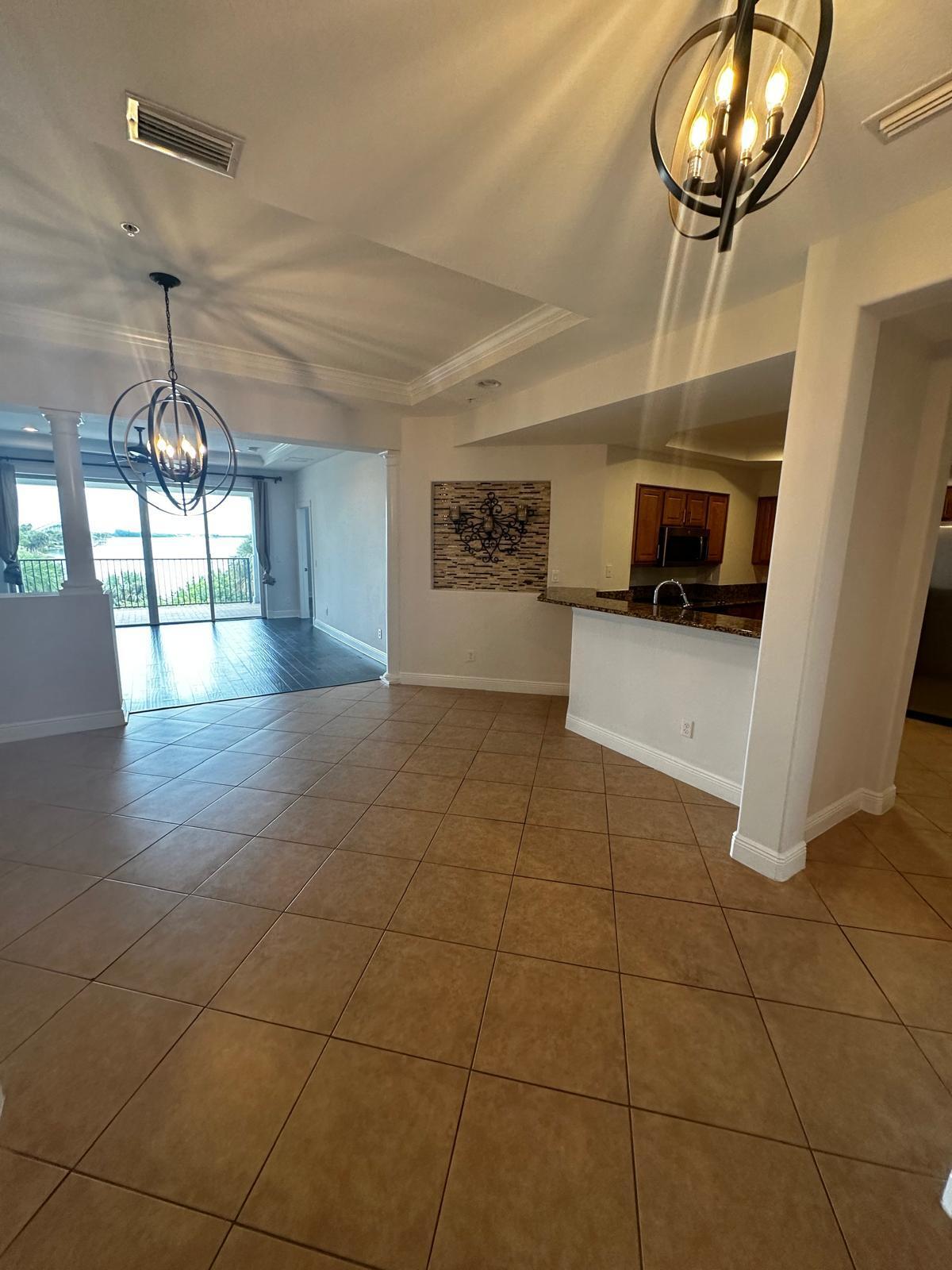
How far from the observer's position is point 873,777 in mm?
2846

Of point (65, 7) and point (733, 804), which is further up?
point (65, 7)

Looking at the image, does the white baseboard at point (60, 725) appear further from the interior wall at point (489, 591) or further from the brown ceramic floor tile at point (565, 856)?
the brown ceramic floor tile at point (565, 856)

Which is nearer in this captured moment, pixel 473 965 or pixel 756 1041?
pixel 756 1041

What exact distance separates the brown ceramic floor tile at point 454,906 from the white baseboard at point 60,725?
10.4ft

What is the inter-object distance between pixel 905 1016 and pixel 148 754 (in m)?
4.08

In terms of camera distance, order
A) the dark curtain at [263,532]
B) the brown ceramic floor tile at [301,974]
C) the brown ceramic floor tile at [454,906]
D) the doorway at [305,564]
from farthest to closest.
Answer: the dark curtain at [263,532] → the doorway at [305,564] → the brown ceramic floor tile at [454,906] → the brown ceramic floor tile at [301,974]

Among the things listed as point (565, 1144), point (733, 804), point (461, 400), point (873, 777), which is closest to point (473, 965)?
point (565, 1144)

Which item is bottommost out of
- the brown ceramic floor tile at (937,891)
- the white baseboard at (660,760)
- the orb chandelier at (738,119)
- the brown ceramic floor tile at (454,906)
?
the brown ceramic floor tile at (454,906)

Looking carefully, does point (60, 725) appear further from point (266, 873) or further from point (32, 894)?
point (266, 873)

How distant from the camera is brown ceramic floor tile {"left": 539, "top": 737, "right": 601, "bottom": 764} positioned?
3516 millimetres

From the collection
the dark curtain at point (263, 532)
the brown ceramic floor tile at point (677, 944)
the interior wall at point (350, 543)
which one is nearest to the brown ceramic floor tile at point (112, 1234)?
the brown ceramic floor tile at point (677, 944)

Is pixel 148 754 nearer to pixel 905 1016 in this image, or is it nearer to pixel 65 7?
pixel 65 7

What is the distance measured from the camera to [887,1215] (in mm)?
1140

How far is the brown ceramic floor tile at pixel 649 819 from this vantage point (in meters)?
2.61
